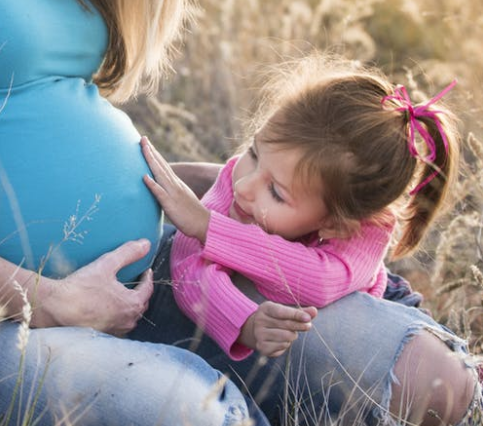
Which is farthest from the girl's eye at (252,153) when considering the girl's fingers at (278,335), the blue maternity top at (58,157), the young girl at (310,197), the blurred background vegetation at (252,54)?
the blurred background vegetation at (252,54)

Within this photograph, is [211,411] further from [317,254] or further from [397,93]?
[397,93]

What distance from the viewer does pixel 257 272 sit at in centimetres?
246

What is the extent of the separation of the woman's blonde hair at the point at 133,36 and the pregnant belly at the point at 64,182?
270 millimetres

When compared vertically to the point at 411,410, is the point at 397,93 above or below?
above

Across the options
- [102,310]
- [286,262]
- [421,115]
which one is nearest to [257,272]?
[286,262]

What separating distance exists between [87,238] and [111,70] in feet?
2.31

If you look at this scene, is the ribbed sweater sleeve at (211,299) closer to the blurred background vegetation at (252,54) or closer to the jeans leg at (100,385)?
the jeans leg at (100,385)

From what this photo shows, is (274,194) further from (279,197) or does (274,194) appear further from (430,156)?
(430,156)

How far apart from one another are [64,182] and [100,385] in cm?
57

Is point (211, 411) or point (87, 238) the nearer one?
point (211, 411)

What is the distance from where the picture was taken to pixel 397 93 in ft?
8.55

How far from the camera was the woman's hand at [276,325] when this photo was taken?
2150mm

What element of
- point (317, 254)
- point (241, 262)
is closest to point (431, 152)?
point (317, 254)

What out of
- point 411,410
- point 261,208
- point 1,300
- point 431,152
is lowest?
point 411,410
